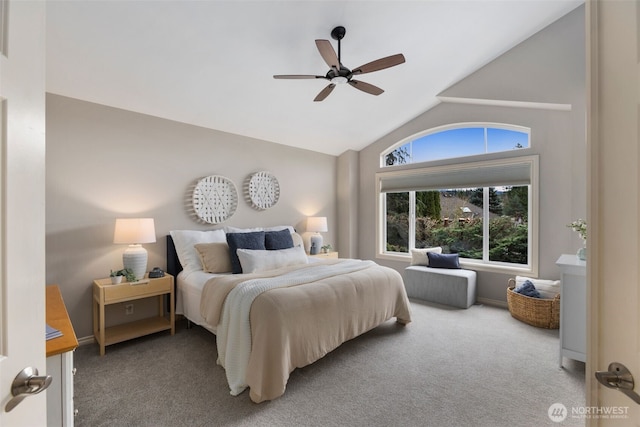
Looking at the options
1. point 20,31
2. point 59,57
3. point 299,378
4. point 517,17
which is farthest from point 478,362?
point 59,57

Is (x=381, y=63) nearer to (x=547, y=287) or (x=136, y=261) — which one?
(x=136, y=261)

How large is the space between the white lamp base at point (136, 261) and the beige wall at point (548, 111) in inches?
172

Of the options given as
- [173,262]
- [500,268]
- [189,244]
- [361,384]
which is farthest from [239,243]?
[500,268]

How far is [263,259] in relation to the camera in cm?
314

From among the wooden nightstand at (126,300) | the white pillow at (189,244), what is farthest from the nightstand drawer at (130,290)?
the white pillow at (189,244)

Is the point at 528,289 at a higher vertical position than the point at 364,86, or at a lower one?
lower

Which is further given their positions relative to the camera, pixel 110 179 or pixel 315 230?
pixel 315 230

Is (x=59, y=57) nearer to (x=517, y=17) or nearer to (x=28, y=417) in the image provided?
(x=28, y=417)

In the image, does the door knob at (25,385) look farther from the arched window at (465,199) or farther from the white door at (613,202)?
the arched window at (465,199)

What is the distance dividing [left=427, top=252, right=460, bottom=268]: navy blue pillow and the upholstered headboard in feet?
11.7

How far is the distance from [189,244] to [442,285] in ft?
11.1

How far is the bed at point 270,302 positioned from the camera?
206 cm

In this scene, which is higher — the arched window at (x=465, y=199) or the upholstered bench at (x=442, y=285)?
the arched window at (x=465, y=199)

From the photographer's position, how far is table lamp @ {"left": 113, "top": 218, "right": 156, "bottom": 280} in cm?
287
